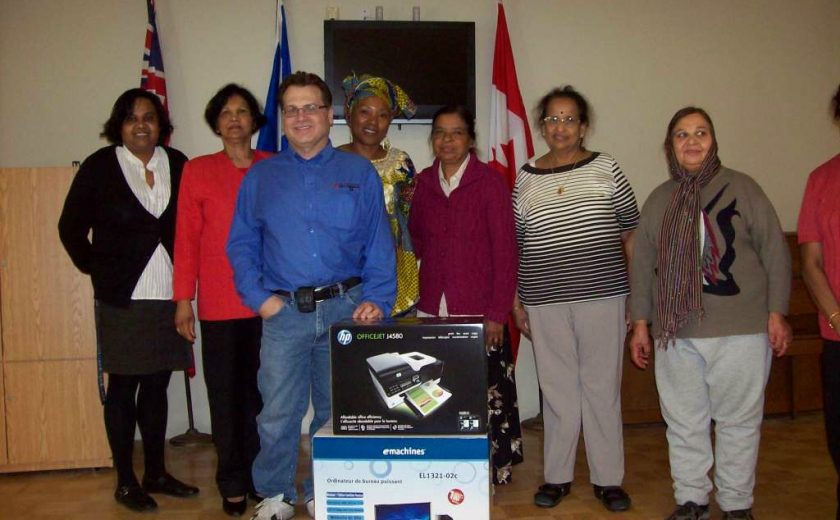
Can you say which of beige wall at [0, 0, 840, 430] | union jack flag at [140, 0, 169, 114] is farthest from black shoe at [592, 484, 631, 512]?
union jack flag at [140, 0, 169, 114]

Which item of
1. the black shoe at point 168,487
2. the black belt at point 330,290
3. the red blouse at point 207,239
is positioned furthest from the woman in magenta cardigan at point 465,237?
the black shoe at point 168,487

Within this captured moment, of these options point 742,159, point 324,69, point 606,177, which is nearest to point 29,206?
point 324,69

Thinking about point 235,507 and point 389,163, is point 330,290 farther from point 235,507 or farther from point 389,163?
point 235,507

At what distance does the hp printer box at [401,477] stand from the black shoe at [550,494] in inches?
34.6

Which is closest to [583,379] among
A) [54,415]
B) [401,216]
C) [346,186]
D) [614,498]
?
[614,498]

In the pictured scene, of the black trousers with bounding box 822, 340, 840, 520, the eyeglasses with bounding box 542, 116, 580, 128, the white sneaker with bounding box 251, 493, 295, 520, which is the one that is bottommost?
the white sneaker with bounding box 251, 493, 295, 520

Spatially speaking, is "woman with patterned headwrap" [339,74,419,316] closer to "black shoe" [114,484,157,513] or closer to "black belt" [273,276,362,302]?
"black belt" [273,276,362,302]

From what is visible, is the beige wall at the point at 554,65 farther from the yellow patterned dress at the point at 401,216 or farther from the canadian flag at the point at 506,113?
the yellow patterned dress at the point at 401,216

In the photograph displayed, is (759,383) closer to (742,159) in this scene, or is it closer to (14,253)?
(742,159)

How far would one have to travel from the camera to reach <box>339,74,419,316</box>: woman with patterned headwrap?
2.69 m

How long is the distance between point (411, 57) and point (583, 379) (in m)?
2.21

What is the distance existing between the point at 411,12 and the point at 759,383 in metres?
2.83

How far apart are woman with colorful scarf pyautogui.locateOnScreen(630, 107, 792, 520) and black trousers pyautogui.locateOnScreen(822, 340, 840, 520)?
133mm

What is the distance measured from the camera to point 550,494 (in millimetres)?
2717
